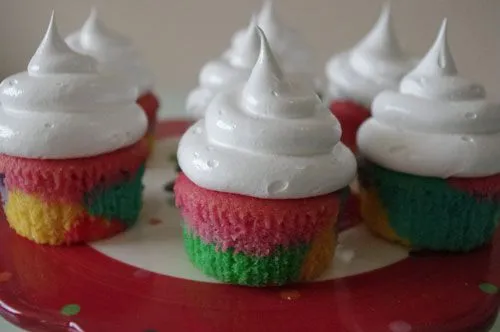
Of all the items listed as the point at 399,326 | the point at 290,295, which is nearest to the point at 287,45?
the point at 290,295

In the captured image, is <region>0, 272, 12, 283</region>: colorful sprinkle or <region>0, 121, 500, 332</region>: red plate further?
<region>0, 272, 12, 283</region>: colorful sprinkle

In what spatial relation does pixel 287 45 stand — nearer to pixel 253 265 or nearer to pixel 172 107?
pixel 172 107

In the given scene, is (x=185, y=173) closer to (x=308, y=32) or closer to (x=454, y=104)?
(x=454, y=104)

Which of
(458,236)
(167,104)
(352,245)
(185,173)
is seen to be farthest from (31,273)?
(167,104)

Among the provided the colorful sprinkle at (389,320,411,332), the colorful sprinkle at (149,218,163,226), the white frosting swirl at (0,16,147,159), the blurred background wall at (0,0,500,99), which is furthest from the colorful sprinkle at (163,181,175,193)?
the blurred background wall at (0,0,500,99)

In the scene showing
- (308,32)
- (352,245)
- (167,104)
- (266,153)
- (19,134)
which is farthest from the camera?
(308,32)

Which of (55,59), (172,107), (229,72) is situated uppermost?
(55,59)

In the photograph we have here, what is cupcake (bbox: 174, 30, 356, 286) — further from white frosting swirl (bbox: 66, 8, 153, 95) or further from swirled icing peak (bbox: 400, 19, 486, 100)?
white frosting swirl (bbox: 66, 8, 153, 95)
